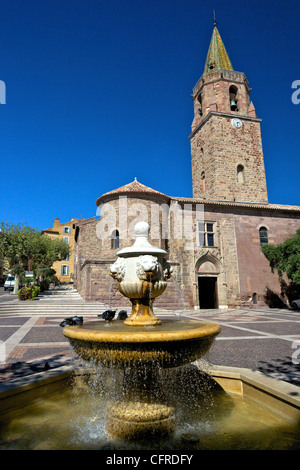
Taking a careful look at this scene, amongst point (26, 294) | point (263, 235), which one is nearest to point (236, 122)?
point (263, 235)

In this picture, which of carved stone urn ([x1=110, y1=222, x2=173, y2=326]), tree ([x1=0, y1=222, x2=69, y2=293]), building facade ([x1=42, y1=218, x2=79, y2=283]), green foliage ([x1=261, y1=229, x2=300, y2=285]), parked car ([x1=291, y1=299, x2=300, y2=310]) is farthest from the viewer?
building facade ([x1=42, y1=218, x2=79, y2=283])

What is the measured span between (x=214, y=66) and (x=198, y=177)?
1160 centimetres

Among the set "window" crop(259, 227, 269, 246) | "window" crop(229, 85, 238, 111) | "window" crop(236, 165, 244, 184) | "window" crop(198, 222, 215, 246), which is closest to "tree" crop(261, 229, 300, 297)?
"window" crop(259, 227, 269, 246)

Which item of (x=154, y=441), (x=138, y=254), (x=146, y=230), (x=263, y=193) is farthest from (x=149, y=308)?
(x=263, y=193)

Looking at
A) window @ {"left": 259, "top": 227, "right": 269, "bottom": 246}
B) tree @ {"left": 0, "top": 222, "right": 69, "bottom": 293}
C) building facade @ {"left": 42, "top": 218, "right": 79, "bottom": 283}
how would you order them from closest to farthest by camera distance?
window @ {"left": 259, "top": 227, "right": 269, "bottom": 246}
tree @ {"left": 0, "top": 222, "right": 69, "bottom": 293}
building facade @ {"left": 42, "top": 218, "right": 79, "bottom": 283}

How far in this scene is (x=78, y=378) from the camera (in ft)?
14.4

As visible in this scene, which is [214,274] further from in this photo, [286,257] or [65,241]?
[65,241]

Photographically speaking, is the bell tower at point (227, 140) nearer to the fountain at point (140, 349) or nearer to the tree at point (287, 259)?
the tree at point (287, 259)

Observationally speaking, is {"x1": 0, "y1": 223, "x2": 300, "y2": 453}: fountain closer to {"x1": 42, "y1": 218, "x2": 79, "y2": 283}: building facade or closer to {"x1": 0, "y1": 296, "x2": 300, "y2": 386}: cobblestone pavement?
{"x1": 0, "y1": 296, "x2": 300, "y2": 386}: cobblestone pavement

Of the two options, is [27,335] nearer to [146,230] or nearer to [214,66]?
[146,230]

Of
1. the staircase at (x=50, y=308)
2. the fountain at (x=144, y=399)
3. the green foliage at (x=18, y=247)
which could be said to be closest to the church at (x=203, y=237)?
the staircase at (x=50, y=308)

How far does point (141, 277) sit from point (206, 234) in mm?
19151

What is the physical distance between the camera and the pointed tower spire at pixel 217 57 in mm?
29109

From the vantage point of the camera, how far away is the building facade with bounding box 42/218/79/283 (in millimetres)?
49188
